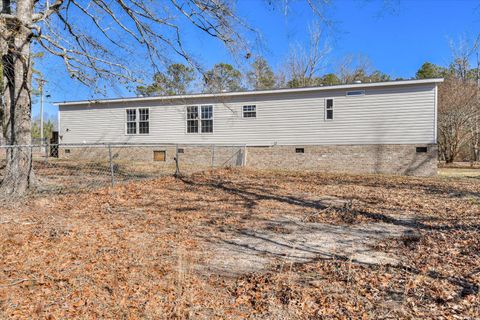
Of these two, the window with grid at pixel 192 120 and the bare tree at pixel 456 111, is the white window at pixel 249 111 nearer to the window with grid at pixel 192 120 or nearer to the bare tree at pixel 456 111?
the window with grid at pixel 192 120

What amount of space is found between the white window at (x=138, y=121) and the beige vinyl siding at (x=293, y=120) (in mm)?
248

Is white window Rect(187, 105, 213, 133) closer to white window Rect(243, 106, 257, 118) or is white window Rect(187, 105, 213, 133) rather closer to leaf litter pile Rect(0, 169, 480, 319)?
white window Rect(243, 106, 257, 118)

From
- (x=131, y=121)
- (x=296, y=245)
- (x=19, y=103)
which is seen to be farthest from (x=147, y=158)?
(x=296, y=245)

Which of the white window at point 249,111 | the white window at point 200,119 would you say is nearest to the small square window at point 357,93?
the white window at point 249,111

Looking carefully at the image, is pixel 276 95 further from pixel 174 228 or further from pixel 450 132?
pixel 450 132

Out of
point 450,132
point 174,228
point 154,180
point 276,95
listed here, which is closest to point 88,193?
point 154,180

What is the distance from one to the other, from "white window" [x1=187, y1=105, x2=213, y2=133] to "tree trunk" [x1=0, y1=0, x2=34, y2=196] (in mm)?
9583

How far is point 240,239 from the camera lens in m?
4.43

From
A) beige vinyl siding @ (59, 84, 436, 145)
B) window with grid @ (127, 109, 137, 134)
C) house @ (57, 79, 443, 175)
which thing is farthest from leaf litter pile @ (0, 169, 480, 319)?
window with grid @ (127, 109, 137, 134)

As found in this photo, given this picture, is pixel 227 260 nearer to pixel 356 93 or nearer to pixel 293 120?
pixel 293 120

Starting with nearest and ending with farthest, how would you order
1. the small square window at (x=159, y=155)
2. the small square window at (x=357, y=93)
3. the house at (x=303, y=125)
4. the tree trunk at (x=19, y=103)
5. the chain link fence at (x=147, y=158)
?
the tree trunk at (x=19, y=103) → the chain link fence at (x=147, y=158) → the house at (x=303, y=125) → the small square window at (x=357, y=93) → the small square window at (x=159, y=155)

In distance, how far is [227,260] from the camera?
11.9 ft

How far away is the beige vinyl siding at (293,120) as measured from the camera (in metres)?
13.0

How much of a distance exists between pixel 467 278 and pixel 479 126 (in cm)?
2388
